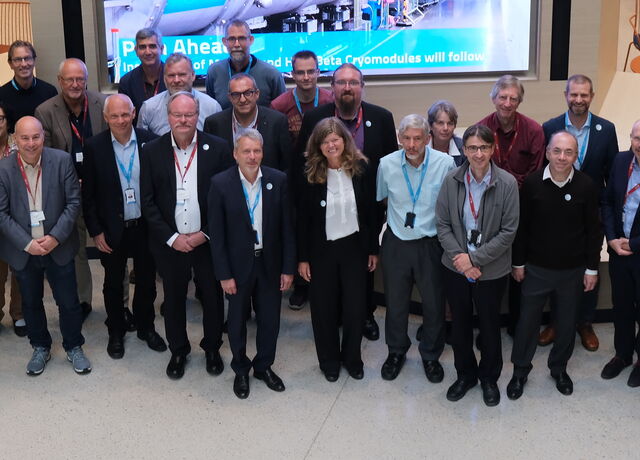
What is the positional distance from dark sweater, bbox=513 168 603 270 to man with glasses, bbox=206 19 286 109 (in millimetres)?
2224

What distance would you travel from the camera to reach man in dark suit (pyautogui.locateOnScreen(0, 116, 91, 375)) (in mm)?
4086

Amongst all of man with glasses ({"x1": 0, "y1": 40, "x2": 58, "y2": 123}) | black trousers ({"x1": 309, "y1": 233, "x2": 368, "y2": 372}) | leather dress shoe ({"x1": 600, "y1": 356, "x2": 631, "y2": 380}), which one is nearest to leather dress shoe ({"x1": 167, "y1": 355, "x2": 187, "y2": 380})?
black trousers ({"x1": 309, "y1": 233, "x2": 368, "y2": 372})

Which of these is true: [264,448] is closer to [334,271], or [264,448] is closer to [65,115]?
[334,271]

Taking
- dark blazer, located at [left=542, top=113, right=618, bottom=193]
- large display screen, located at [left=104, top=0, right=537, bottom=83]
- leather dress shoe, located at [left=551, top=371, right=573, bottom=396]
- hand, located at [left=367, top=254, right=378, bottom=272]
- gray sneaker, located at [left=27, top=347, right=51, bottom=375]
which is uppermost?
large display screen, located at [left=104, top=0, right=537, bottom=83]

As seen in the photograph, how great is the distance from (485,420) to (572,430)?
43 centimetres

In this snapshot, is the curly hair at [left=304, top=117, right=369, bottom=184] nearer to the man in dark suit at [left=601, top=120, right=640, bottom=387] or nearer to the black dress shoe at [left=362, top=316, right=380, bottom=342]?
the black dress shoe at [left=362, top=316, right=380, bottom=342]

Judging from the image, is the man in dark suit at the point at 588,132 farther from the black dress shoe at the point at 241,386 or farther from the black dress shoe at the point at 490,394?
the black dress shoe at the point at 241,386

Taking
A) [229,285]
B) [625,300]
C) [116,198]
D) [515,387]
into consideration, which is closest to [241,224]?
[229,285]

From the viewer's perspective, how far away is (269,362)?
4.21 meters

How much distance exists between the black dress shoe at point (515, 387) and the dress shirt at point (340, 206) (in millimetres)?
1243

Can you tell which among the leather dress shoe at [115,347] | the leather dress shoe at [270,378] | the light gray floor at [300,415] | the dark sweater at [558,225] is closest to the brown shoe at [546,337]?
the light gray floor at [300,415]

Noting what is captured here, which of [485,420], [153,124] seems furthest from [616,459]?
[153,124]

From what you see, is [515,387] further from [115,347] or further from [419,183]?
[115,347]

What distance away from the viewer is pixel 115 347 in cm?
460
